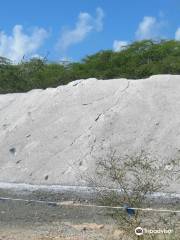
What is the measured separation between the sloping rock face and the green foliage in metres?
8.86

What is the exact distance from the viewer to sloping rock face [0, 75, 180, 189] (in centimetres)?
1725

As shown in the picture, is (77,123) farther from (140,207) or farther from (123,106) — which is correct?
(140,207)

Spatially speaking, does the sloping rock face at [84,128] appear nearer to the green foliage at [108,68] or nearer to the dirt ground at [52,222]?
the dirt ground at [52,222]

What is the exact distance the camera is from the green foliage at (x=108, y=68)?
3052 cm

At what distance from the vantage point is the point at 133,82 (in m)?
21.0

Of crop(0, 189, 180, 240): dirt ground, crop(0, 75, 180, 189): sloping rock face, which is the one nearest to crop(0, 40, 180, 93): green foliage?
crop(0, 75, 180, 189): sloping rock face

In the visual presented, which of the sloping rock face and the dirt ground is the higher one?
the sloping rock face

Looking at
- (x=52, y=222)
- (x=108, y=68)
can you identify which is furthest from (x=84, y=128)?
(x=108, y=68)

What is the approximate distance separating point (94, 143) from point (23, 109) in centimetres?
546

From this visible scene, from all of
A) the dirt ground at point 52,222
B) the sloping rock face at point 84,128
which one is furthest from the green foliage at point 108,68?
the dirt ground at point 52,222

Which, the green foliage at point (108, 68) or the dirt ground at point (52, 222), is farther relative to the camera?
the green foliage at point (108, 68)

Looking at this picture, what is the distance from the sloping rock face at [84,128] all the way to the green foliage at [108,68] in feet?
29.1

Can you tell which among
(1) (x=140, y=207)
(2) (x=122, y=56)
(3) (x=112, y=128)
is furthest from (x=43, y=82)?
(1) (x=140, y=207)

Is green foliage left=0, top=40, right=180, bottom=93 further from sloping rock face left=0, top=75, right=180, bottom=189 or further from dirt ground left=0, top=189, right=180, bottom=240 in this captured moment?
dirt ground left=0, top=189, right=180, bottom=240
